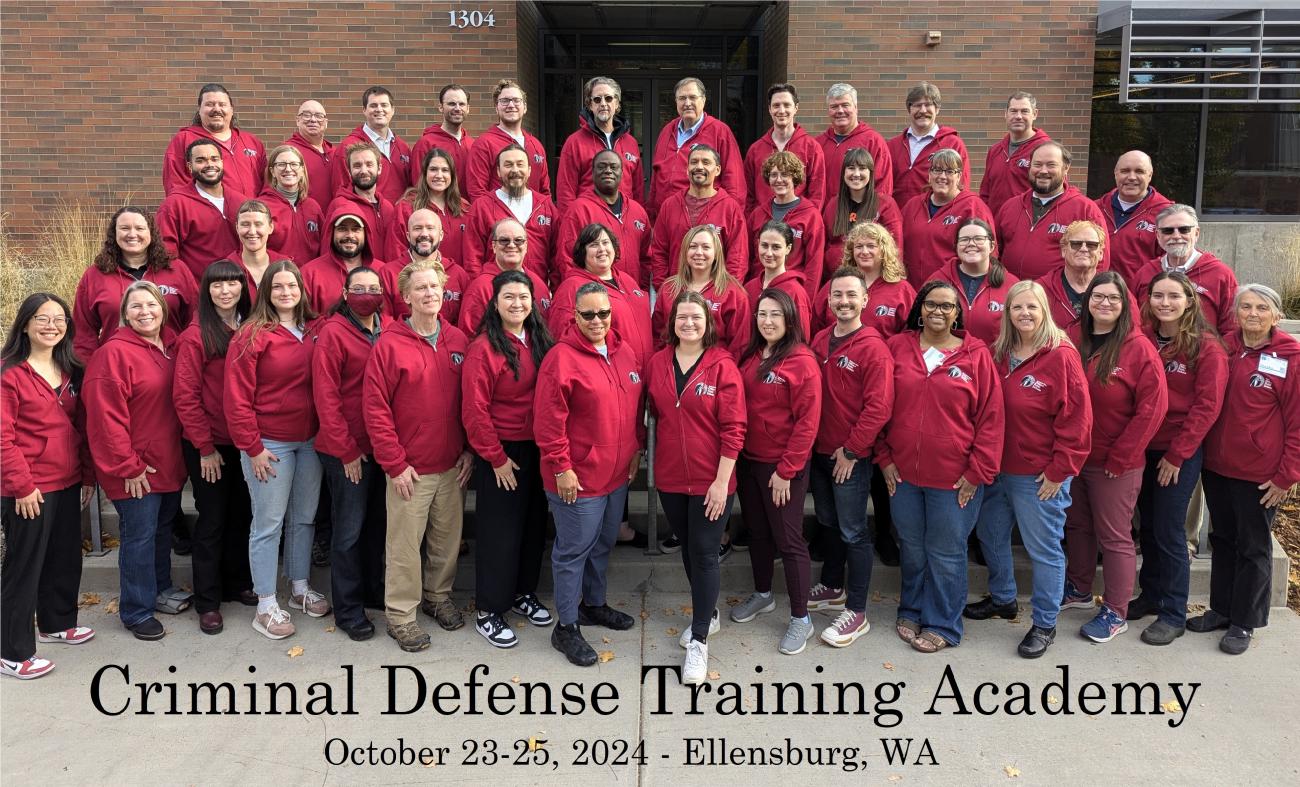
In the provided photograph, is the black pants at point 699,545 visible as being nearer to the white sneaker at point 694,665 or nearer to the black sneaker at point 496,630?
the white sneaker at point 694,665

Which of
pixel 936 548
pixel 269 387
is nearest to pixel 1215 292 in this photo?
pixel 936 548

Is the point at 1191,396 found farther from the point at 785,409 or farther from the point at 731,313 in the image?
the point at 731,313

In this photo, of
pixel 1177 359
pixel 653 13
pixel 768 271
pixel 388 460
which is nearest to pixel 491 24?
pixel 653 13

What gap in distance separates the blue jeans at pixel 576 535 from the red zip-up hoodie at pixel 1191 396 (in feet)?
9.49

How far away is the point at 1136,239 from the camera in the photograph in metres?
5.92

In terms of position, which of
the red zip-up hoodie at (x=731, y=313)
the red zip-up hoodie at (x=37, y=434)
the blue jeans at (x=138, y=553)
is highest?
the red zip-up hoodie at (x=731, y=313)

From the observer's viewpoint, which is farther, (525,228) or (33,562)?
(525,228)

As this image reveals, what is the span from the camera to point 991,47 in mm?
9945

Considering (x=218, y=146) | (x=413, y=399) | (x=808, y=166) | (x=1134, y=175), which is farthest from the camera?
(x=808, y=166)

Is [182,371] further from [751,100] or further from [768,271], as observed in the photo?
[751,100]

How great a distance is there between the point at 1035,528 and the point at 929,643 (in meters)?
0.81

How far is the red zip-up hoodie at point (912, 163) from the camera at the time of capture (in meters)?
6.80

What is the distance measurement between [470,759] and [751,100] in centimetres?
966

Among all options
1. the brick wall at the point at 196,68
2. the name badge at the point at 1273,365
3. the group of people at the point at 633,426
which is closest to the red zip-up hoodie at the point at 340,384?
the group of people at the point at 633,426
